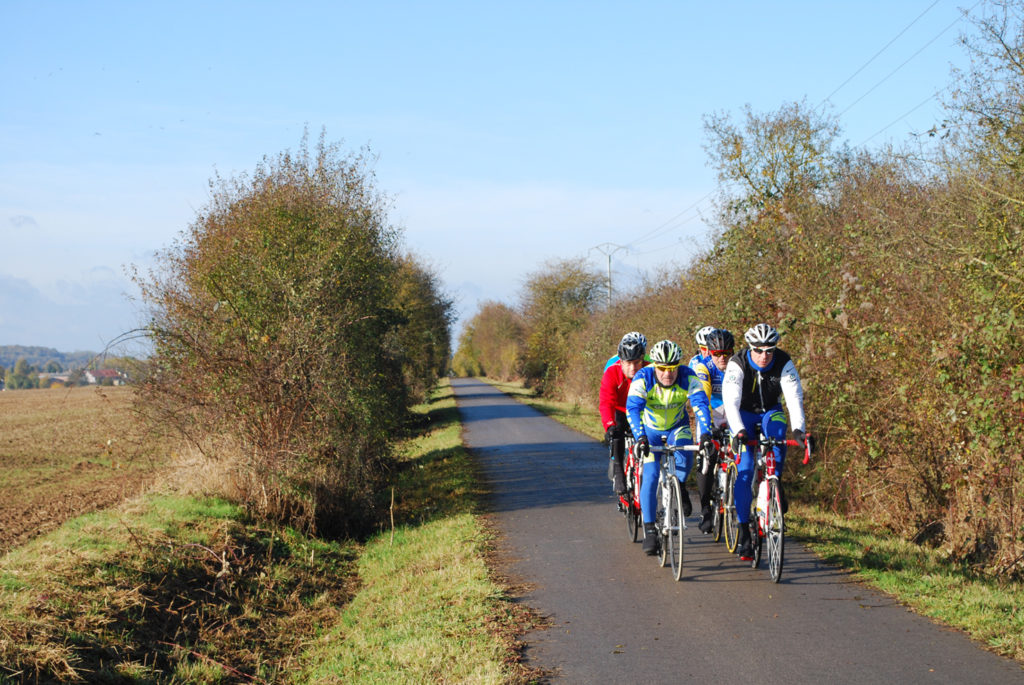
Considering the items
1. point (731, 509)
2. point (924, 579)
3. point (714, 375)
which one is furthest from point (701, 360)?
point (924, 579)

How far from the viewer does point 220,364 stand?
1277 cm

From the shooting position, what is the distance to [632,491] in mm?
9508

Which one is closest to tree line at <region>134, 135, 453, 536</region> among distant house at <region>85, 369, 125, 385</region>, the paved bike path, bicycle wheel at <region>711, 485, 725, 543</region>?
distant house at <region>85, 369, 125, 385</region>

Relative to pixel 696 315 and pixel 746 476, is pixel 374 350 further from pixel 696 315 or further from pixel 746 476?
pixel 746 476

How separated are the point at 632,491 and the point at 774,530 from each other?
1.99 metres

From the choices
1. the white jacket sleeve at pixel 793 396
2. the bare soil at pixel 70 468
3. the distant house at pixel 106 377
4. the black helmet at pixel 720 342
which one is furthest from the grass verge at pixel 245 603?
the black helmet at pixel 720 342

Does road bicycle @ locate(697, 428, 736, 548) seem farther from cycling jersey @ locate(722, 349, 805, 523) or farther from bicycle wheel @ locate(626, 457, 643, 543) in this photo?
bicycle wheel @ locate(626, 457, 643, 543)

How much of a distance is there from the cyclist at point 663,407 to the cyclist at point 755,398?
12.8 inches

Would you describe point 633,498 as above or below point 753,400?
below

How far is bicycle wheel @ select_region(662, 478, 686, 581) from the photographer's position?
26.1 ft

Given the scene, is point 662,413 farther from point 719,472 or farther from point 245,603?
point 245,603

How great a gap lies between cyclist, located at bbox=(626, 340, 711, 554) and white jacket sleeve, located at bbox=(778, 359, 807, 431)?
723mm

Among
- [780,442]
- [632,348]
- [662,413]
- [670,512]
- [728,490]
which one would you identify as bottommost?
[670,512]

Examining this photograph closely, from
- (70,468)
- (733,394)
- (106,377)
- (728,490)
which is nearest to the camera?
(733,394)
